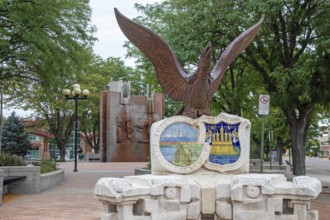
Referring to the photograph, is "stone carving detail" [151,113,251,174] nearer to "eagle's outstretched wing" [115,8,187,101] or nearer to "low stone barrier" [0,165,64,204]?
"eagle's outstretched wing" [115,8,187,101]

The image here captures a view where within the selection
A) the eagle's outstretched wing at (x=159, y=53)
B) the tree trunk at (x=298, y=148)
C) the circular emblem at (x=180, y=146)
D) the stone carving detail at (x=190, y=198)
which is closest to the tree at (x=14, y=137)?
the tree trunk at (x=298, y=148)

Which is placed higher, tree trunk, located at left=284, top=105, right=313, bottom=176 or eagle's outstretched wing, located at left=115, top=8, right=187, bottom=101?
eagle's outstretched wing, located at left=115, top=8, right=187, bottom=101

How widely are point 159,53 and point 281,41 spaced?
839 centimetres

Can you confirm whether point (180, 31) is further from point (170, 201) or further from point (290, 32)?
point (170, 201)

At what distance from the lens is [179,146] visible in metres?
9.10

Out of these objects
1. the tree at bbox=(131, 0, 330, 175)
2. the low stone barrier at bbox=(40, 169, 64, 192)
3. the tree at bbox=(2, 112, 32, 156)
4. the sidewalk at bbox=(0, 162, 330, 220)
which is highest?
the tree at bbox=(131, 0, 330, 175)

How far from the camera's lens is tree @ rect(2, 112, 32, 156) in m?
40.3

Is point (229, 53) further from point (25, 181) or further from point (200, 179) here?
point (25, 181)

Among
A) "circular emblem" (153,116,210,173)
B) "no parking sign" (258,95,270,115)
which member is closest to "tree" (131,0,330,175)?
"no parking sign" (258,95,270,115)

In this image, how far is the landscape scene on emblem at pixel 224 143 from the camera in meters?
9.23

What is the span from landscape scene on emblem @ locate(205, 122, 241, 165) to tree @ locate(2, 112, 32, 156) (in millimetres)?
34067

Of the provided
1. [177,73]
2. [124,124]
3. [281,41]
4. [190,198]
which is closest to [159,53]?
[177,73]

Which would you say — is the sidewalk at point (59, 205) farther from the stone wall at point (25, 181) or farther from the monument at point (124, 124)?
the monument at point (124, 124)

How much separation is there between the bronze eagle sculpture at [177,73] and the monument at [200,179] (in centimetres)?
2
